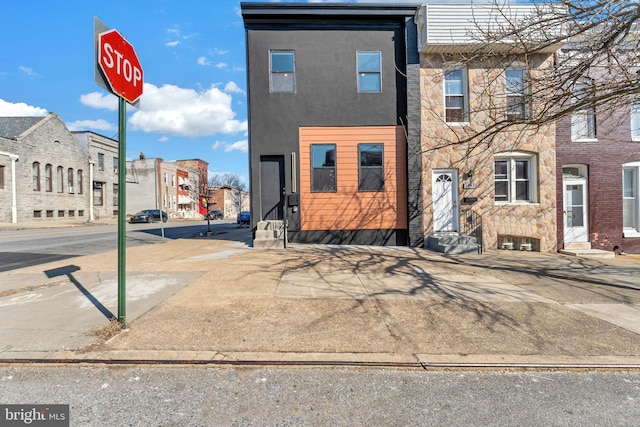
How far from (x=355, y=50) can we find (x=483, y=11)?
4341 millimetres

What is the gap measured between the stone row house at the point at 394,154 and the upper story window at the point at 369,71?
0.04 metres

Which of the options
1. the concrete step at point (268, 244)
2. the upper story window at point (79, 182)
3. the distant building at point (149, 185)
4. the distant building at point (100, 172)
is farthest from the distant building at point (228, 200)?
the concrete step at point (268, 244)

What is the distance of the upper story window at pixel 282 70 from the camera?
11.3 m

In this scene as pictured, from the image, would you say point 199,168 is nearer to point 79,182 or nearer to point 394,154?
point 79,182

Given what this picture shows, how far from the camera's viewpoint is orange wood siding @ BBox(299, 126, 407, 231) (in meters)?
11.3

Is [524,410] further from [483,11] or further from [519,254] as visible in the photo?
[483,11]

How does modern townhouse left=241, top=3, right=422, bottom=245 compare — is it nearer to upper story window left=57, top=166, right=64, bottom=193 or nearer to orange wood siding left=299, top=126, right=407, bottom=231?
orange wood siding left=299, top=126, right=407, bottom=231

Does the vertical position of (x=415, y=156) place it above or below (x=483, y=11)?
below

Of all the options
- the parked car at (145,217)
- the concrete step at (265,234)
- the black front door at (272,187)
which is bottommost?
the concrete step at (265,234)

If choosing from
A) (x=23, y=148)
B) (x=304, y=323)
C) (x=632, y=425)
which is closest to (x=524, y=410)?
(x=632, y=425)

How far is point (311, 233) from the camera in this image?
1142cm

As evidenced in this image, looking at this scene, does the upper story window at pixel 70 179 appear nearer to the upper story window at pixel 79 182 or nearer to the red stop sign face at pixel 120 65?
the upper story window at pixel 79 182

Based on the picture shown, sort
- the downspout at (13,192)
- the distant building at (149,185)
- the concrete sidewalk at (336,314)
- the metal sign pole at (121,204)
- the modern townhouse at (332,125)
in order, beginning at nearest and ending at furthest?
the concrete sidewalk at (336,314) < the metal sign pole at (121,204) < the modern townhouse at (332,125) < the downspout at (13,192) < the distant building at (149,185)

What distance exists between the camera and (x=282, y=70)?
447 inches
